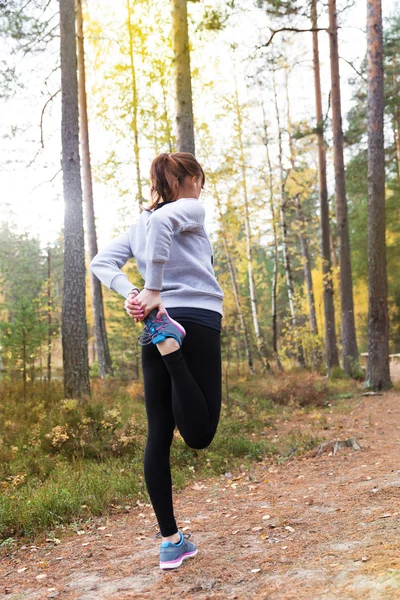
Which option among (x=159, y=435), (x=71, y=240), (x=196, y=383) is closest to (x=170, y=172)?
(x=196, y=383)

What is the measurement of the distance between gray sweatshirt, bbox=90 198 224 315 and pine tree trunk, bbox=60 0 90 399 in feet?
18.7

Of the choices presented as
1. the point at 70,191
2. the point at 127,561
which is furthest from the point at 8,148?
the point at 127,561

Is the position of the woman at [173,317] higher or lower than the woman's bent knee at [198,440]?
higher

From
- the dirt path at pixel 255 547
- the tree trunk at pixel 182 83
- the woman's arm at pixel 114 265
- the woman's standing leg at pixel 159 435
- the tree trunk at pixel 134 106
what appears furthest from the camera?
the tree trunk at pixel 134 106

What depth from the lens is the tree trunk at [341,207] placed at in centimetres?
1420

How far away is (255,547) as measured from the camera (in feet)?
10.8

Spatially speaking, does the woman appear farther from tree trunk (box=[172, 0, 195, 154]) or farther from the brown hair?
tree trunk (box=[172, 0, 195, 154])

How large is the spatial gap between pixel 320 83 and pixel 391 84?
386 inches

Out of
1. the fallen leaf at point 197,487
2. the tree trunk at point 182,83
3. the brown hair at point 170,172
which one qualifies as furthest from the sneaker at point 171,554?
the tree trunk at point 182,83

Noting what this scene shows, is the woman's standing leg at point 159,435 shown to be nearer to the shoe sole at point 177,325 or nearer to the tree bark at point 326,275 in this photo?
the shoe sole at point 177,325

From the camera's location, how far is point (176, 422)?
2.85m

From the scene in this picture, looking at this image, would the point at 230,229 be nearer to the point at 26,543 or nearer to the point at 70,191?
the point at 70,191

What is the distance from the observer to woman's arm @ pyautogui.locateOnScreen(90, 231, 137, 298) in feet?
9.81

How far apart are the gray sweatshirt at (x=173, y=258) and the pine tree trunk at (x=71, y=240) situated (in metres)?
5.70
